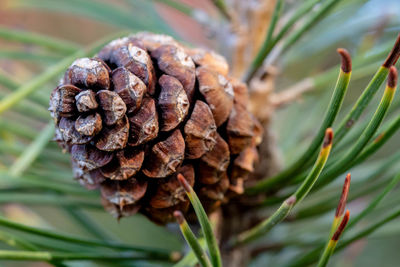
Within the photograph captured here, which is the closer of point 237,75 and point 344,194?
point 344,194

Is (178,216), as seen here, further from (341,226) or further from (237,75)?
(237,75)

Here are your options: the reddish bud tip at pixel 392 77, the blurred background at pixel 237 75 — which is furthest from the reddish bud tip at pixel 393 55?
the blurred background at pixel 237 75

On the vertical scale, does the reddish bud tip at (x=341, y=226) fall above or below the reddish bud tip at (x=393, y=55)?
below

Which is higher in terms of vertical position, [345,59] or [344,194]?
[345,59]

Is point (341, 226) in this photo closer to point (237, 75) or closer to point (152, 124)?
point (152, 124)

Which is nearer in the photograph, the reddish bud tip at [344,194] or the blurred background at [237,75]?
the reddish bud tip at [344,194]

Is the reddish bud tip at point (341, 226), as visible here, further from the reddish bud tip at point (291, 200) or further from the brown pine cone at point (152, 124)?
the brown pine cone at point (152, 124)

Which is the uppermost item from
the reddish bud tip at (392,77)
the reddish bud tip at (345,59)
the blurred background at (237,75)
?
the reddish bud tip at (345,59)

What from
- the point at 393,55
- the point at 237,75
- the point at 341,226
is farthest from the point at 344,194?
the point at 237,75

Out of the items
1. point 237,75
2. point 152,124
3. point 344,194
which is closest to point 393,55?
point 344,194

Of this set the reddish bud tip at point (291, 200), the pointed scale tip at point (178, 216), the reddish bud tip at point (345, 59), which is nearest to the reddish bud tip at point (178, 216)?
the pointed scale tip at point (178, 216)
